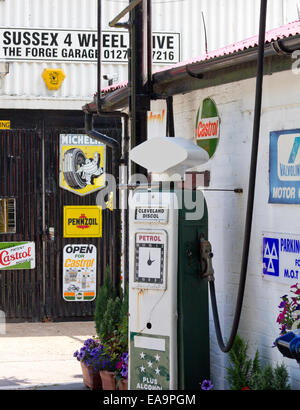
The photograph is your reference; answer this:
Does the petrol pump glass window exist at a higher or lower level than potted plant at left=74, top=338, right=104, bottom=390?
higher

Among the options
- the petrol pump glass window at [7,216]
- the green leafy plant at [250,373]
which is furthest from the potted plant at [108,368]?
the petrol pump glass window at [7,216]

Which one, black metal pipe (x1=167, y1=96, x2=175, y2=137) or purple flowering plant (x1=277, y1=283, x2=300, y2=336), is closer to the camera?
purple flowering plant (x1=277, y1=283, x2=300, y2=336)

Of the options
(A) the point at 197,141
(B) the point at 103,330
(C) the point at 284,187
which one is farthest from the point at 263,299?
(B) the point at 103,330

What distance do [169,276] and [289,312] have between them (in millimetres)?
994

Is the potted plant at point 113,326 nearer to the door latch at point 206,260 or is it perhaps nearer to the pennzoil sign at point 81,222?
the door latch at point 206,260

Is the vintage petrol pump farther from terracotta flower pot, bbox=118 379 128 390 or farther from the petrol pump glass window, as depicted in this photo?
the petrol pump glass window

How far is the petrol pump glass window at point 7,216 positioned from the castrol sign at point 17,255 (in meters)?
0.24

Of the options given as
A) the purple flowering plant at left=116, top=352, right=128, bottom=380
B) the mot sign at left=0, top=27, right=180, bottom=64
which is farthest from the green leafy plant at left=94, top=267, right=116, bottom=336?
the mot sign at left=0, top=27, right=180, bottom=64

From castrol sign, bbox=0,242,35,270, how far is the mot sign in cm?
283

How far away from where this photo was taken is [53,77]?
40.1ft

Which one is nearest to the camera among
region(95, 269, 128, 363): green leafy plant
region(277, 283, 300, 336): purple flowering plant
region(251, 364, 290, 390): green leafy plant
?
region(277, 283, 300, 336): purple flowering plant

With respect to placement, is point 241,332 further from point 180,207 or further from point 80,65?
point 80,65

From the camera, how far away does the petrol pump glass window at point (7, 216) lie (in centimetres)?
1225

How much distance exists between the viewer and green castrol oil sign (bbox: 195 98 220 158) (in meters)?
6.84
